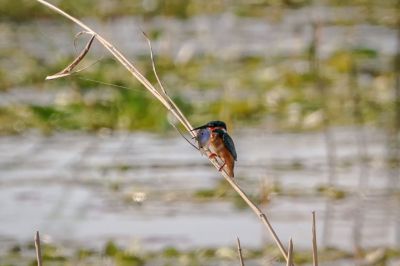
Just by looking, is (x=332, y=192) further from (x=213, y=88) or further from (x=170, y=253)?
(x=213, y=88)

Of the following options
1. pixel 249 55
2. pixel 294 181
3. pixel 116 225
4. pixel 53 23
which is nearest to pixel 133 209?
pixel 116 225

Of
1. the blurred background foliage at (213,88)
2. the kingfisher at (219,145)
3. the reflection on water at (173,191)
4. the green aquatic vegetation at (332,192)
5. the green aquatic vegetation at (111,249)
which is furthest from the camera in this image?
the blurred background foliage at (213,88)

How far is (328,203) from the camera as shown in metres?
5.78

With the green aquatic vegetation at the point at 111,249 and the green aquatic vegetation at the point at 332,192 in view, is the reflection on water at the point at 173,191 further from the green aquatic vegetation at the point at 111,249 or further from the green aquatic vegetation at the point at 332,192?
the green aquatic vegetation at the point at 111,249

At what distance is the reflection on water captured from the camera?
5.41 metres

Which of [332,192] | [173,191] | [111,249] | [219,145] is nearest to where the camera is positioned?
[219,145]

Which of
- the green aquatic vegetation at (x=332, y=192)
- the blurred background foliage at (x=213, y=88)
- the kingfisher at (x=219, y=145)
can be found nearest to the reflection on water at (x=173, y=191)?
the green aquatic vegetation at (x=332, y=192)

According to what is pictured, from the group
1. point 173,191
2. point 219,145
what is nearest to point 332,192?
point 173,191

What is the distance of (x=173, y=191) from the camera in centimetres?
604

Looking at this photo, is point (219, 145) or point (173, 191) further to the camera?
point (173, 191)

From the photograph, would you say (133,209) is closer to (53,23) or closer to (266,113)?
(266,113)

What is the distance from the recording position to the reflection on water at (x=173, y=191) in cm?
541

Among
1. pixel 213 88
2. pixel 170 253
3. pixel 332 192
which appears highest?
pixel 213 88

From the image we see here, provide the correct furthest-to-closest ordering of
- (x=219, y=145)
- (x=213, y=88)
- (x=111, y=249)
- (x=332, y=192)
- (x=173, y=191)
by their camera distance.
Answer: (x=213, y=88), (x=173, y=191), (x=332, y=192), (x=111, y=249), (x=219, y=145)
